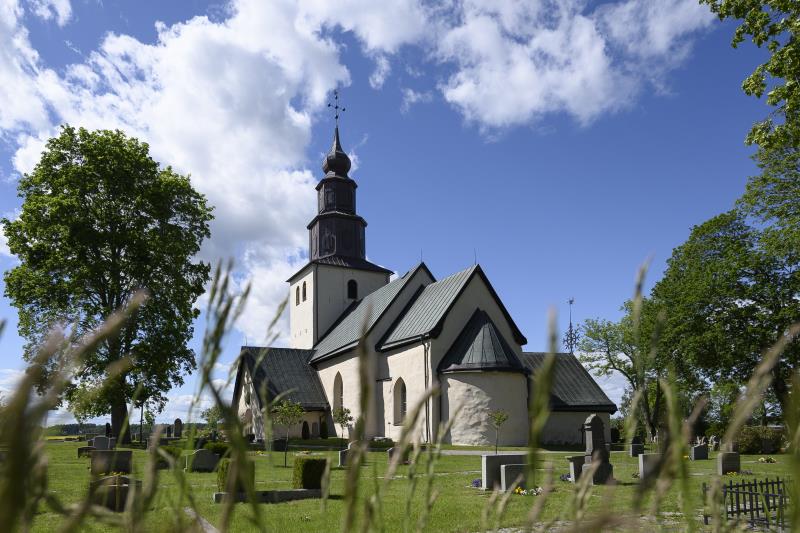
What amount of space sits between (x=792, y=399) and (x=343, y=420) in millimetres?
27895

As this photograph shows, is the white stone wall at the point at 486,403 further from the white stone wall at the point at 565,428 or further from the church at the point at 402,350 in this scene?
the white stone wall at the point at 565,428

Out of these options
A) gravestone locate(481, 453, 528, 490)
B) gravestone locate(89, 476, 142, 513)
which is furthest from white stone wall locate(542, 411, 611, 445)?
gravestone locate(89, 476, 142, 513)

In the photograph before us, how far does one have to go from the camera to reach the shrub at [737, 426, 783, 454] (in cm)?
2806

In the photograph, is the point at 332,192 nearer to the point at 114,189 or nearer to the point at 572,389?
the point at 114,189

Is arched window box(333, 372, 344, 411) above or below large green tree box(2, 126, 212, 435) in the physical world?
below

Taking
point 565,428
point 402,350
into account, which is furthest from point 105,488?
point 565,428

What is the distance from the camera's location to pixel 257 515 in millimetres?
902

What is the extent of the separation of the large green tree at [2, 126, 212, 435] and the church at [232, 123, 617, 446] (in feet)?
14.5

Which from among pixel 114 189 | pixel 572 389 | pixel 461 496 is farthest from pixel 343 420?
pixel 461 496

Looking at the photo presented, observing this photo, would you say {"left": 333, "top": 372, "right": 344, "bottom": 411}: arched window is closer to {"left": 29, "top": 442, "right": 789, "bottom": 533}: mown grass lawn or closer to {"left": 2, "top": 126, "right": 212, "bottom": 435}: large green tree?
{"left": 2, "top": 126, "right": 212, "bottom": 435}: large green tree

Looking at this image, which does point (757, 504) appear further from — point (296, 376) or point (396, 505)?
point (296, 376)

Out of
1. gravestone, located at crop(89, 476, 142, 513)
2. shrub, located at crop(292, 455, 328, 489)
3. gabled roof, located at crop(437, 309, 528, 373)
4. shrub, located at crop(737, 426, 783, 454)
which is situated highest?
gabled roof, located at crop(437, 309, 528, 373)

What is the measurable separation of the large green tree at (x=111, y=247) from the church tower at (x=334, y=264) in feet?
38.4

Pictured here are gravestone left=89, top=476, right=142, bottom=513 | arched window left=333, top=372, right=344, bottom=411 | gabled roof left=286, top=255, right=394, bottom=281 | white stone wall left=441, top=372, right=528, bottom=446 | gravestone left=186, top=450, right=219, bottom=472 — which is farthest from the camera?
gabled roof left=286, top=255, right=394, bottom=281
